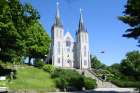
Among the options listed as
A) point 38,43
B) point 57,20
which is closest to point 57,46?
point 57,20

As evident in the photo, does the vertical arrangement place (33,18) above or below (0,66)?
above

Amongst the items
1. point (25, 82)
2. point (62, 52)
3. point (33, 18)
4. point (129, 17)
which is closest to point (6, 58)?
point (25, 82)

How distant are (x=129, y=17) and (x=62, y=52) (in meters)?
62.3

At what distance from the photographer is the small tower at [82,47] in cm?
9012

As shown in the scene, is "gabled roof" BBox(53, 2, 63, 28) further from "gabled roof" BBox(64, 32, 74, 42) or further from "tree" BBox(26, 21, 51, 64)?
"tree" BBox(26, 21, 51, 64)

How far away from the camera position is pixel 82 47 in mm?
91875

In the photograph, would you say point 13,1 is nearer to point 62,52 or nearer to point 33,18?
point 33,18

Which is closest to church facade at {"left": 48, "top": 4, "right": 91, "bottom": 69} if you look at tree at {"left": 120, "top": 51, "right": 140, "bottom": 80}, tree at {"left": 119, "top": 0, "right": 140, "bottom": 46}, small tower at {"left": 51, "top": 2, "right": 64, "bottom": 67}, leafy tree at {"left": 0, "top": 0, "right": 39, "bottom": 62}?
small tower at {"left": 51, "top": 2, "right": 64, "bottom": 67}

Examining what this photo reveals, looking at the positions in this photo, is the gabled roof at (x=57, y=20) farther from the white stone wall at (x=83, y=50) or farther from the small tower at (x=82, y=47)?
the white stone wall at (x=83, y=50)

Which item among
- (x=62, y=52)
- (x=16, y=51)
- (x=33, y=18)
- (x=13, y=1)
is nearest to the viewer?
(x=13, y=1)

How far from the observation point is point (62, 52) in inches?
3504

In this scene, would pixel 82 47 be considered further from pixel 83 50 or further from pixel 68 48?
pixel 68 48

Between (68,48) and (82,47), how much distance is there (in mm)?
4669

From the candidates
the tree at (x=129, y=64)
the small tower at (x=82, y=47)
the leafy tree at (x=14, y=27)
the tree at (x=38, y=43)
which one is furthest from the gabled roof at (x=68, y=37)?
the leafy tree at (x=14, y=27)
